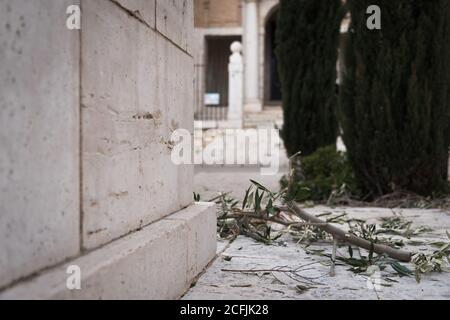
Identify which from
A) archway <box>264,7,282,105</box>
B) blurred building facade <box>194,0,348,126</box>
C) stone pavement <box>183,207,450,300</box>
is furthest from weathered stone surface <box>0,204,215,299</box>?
archway <box>264,7,282,105</box>

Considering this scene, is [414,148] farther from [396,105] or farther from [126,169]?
[126,169]

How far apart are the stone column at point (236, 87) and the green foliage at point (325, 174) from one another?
8501mm

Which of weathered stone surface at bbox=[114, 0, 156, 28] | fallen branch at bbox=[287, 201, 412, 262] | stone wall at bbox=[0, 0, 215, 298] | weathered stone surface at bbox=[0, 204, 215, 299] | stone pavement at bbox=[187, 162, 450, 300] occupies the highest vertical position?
weathered stone surface at bbox=[114, 0, 156, 28]

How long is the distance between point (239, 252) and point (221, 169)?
6962 millimetres

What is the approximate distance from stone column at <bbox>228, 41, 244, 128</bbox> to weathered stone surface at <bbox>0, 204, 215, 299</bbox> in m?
13.1

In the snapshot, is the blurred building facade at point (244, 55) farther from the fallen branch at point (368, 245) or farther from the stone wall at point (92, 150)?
the stone wall at point (92, 150)

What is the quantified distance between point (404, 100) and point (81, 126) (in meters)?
4.93

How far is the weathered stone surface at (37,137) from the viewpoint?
3.78ft

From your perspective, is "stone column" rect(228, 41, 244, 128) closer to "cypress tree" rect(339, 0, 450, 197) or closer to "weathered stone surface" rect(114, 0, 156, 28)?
"cypress tree" rect(339, 0, 450, 197)

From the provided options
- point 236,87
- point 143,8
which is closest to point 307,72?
point 143,8

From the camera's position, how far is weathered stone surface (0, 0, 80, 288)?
1152mm

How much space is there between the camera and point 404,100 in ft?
18.9

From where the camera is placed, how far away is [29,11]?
4.00 ft

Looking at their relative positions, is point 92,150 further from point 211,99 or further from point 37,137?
point 211,99
